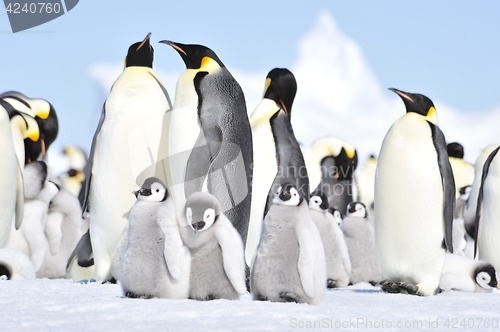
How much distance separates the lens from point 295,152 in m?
5.00

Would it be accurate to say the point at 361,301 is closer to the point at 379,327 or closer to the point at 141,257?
the point at 379,327

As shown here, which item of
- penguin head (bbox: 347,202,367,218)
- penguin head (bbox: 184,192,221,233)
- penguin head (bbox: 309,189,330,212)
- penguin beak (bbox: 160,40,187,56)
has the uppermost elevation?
penguin beak (bbox: 160,40,187,56)

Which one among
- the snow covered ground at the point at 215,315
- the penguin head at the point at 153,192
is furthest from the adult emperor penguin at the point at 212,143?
the snow covered ground at the point at 215,315

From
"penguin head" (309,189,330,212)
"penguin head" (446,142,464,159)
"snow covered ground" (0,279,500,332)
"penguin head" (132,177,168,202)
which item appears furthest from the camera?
"penguin head" (446,142,464,159)

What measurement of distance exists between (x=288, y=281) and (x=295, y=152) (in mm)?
2164

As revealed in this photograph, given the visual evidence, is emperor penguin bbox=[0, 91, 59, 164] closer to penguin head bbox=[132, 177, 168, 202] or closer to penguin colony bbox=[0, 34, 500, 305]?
penguin colony bbox=[0, 34, 500, 305]

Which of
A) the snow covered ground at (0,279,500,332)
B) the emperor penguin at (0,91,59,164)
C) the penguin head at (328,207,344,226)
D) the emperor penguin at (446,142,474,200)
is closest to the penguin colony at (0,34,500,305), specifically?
the snow covered ground at (0,279,500,332)

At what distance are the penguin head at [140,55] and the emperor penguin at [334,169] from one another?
15.3ft

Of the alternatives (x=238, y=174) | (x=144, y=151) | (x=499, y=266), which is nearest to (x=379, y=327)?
(x=238, y=174)

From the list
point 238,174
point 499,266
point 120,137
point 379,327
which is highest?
point 120,137

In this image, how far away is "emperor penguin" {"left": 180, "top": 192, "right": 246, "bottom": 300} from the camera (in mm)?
2945

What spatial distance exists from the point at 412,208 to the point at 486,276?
0.93m

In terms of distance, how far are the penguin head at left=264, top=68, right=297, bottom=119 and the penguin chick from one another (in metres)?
2.61

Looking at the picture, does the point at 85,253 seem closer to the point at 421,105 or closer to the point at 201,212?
the point at 201,212
